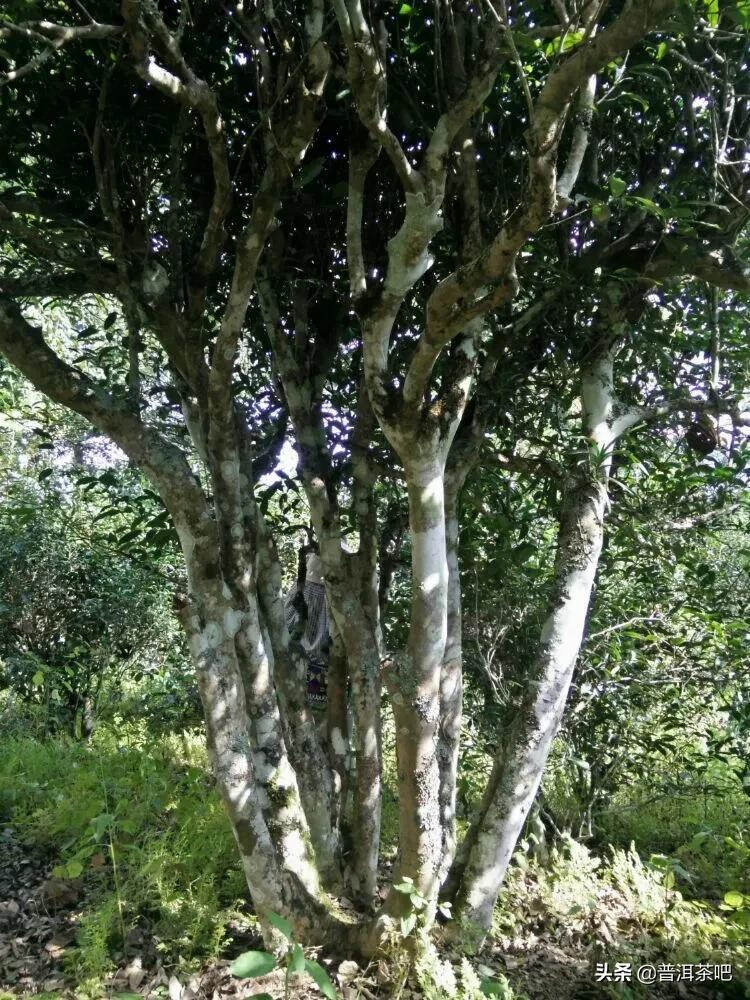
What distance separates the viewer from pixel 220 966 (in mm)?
2777

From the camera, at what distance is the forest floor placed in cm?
261

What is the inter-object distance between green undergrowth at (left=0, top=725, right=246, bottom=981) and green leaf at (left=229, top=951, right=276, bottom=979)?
138 centimetres

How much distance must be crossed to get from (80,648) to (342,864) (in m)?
4.81

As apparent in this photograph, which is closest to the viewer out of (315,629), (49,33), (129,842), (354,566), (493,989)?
(49,33)

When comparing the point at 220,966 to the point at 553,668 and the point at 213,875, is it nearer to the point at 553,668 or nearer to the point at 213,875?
the point at 213,875

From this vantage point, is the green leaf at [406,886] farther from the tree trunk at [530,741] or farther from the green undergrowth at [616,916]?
the green undergrowth at [616,916]

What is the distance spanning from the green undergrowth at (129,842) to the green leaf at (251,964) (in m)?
1.38

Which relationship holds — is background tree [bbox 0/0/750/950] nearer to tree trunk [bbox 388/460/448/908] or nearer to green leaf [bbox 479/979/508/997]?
tree trunk [bbox 388/460/448/908]

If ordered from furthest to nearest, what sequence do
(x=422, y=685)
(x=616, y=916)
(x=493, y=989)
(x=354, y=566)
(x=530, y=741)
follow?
(x=616, y=916)
(x=354, y=566)
(x=530, y=741)
(x=422, y=685)
(x=493, y=989)

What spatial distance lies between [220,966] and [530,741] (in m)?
1.64

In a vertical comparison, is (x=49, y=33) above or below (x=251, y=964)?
above

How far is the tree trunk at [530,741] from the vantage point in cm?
287

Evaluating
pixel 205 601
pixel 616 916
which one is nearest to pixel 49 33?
pixel 205 601

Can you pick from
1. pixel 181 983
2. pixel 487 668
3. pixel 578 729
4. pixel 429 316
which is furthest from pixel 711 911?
pixel 429 316
